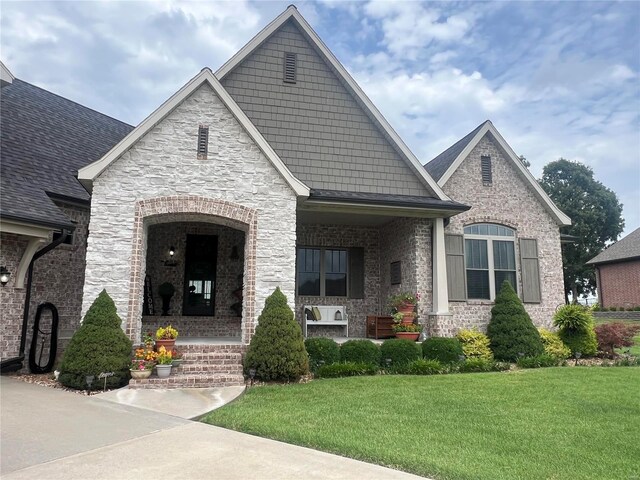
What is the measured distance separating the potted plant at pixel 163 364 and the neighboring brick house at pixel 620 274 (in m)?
28.7

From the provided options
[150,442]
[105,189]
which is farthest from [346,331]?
[150,442]

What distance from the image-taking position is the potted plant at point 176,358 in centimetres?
821

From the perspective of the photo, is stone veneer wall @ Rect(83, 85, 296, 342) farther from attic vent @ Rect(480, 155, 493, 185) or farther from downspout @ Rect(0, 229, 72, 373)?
attic vent @ Rect(480, 155, 493, 185)

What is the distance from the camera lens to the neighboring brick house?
27.1 meters

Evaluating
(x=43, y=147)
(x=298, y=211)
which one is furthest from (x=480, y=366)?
(x=43, y=147)

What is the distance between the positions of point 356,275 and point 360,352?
13.2 ft

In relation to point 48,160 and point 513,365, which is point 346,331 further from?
point 48,160

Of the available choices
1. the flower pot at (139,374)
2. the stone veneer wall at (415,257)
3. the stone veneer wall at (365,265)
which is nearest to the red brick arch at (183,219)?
the flower pot at (139,374)

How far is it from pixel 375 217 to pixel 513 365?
514 centimetres

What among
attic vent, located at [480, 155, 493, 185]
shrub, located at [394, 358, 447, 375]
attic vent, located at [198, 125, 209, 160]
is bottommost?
shrub, located at [394, 358, 447, 375]

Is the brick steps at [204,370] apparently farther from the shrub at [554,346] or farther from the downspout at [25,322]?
the shrub at [554,346]

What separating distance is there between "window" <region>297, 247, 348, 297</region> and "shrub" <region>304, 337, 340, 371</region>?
3.73 metres

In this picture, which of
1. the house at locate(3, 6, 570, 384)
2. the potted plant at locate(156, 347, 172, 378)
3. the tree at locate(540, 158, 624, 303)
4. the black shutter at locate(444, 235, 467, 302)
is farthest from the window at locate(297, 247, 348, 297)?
the tree at locate(540, 158, 624, 303)

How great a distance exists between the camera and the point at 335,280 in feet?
43.3
